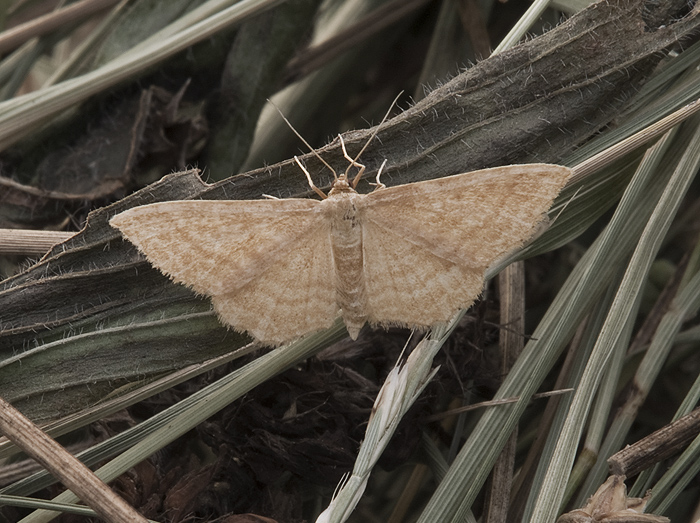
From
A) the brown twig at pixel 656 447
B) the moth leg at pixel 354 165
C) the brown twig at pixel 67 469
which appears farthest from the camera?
the moth leg at pixel 354 165

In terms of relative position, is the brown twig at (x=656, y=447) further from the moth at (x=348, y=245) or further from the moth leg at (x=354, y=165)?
the moth leg at (x=354, y=165)

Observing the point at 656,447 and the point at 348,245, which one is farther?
the point at 348,245

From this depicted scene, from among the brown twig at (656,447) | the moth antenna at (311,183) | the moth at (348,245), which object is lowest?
the brown twig at (656,447)

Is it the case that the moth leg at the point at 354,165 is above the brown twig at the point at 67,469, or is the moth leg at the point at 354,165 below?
above

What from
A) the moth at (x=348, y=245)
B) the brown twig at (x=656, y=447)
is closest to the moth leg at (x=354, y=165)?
the moth at (x=348, y=245)

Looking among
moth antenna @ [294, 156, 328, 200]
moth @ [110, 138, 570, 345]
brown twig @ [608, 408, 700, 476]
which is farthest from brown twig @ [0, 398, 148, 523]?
brown twig @ [608, 408, 700, 476]

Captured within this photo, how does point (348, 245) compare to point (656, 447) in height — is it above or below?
above

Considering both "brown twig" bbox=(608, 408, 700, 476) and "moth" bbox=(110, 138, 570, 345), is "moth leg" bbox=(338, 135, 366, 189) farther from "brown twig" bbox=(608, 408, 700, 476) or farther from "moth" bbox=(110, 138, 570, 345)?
"brown twig" bbox=(608, 408, 700, 476)

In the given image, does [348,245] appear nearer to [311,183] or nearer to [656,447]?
[311,183]

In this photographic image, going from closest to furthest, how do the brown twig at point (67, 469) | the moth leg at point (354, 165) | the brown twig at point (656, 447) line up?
the brown twig at point (67, 469) < the brown twig at point (656, 447) < the moth leg at point (354, 165)

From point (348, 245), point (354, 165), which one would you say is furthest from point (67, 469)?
point (354, 165)
